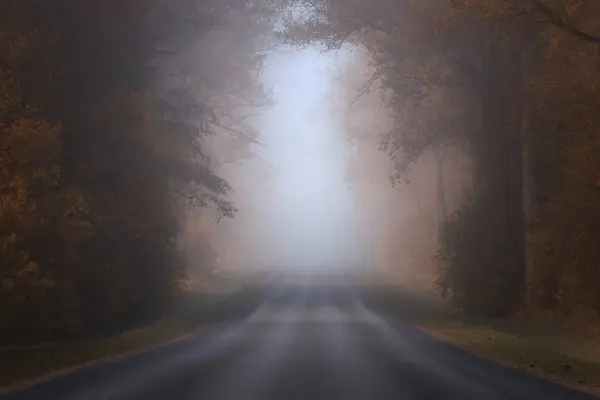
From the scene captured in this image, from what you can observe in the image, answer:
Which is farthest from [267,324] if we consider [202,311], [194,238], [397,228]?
[397,228]

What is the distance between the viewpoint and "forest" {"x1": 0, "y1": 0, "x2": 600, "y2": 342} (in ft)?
69.3

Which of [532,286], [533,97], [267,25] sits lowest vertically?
[532,286]

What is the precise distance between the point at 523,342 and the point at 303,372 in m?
7.82

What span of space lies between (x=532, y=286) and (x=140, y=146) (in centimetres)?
1339

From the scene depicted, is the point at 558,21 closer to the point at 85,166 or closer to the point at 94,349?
the point at 94,349

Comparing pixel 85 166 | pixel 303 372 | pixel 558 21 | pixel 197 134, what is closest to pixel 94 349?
pixel 85 166

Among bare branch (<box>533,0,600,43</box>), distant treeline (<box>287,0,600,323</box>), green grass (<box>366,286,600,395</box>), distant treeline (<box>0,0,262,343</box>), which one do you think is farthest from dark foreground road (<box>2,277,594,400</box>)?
bare branch (<box>533,0,600,43</box>)

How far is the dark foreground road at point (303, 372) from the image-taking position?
14344 mm

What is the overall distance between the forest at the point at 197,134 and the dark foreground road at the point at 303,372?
340 centimetres

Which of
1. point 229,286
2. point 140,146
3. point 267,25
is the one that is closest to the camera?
point 140,146

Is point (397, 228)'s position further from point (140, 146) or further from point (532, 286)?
point (140, 146)

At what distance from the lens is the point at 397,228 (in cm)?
8256

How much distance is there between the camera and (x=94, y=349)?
21.7 meters

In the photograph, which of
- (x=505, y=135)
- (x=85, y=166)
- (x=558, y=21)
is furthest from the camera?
(x=505, y=135)
